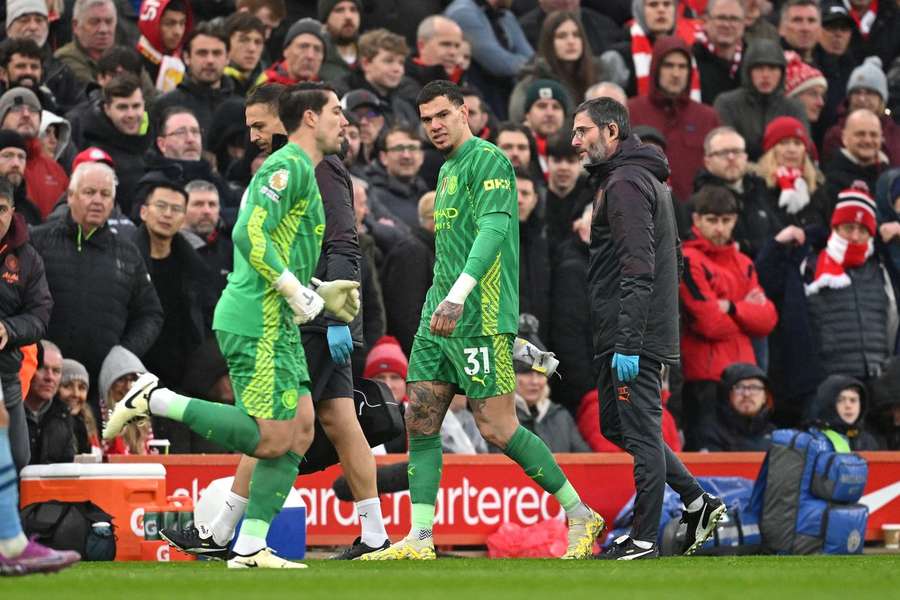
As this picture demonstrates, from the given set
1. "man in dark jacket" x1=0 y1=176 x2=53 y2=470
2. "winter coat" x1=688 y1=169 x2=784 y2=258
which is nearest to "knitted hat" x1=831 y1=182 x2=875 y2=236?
"winter coat" x1=688 y1=169 x2=784 y2=258

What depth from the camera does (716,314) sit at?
52.1 feet

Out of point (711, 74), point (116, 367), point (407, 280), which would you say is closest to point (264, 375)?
point (116, 367)

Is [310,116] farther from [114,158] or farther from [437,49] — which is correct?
[437,49]

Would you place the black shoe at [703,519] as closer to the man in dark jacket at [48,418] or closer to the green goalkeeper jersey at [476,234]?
the green goalkeeper jersey at [476,234]

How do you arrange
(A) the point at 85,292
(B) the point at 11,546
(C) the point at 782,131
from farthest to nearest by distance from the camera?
1. (C) the point at 782,131
2. (A) the point at 85,292
3. (B) the point at 11,546

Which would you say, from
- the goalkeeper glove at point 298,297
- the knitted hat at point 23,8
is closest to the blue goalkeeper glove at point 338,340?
the goalkeeper glove at point 298,297

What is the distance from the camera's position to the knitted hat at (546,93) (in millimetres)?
17969

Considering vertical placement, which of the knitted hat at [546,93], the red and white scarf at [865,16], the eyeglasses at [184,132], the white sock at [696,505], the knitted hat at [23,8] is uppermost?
the red and white scarf at [865,16]

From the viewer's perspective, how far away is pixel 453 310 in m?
10.6

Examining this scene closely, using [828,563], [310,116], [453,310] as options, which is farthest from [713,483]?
[310,116]

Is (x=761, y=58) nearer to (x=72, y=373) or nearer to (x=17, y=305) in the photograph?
(x=72, y=373)

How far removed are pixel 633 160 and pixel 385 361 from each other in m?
3.93

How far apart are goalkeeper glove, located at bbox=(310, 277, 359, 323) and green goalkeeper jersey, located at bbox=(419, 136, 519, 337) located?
1141 mm

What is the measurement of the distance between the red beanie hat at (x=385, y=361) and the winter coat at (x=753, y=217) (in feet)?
12.9
